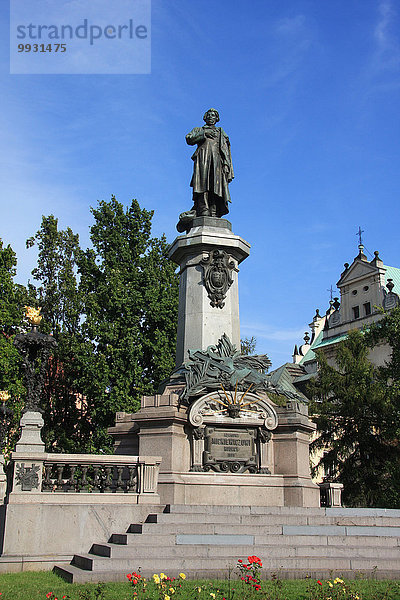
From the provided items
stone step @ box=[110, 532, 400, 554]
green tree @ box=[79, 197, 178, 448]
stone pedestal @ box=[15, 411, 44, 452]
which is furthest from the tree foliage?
stone step @ box=[110, 532, 400, 554]

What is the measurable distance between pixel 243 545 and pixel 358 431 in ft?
71.5

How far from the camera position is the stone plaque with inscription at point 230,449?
13.4 metres

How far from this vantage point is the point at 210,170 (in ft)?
56.3

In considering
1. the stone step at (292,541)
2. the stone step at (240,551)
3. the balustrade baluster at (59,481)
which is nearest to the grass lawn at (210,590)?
the stone step at (240,551)

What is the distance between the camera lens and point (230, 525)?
10867mm

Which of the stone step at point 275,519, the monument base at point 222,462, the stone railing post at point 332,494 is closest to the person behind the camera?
the stone step at point 275,519

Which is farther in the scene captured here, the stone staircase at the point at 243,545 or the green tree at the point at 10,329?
the green tree at the point at 10,329

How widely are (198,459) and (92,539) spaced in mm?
3040

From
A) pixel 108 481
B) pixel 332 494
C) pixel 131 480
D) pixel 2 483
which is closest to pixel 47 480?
pixel 108 481

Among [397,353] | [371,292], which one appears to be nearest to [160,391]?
[397,353]

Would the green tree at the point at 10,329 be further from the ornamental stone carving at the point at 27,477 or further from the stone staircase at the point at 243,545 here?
the stone staircase at the point at 243,545

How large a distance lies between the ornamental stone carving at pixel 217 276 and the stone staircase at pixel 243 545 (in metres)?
5.55

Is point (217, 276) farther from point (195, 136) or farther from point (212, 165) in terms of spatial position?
point (195, 136)

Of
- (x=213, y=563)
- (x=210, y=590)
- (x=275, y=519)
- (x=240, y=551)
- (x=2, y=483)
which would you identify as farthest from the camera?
(x=2, y=483)
